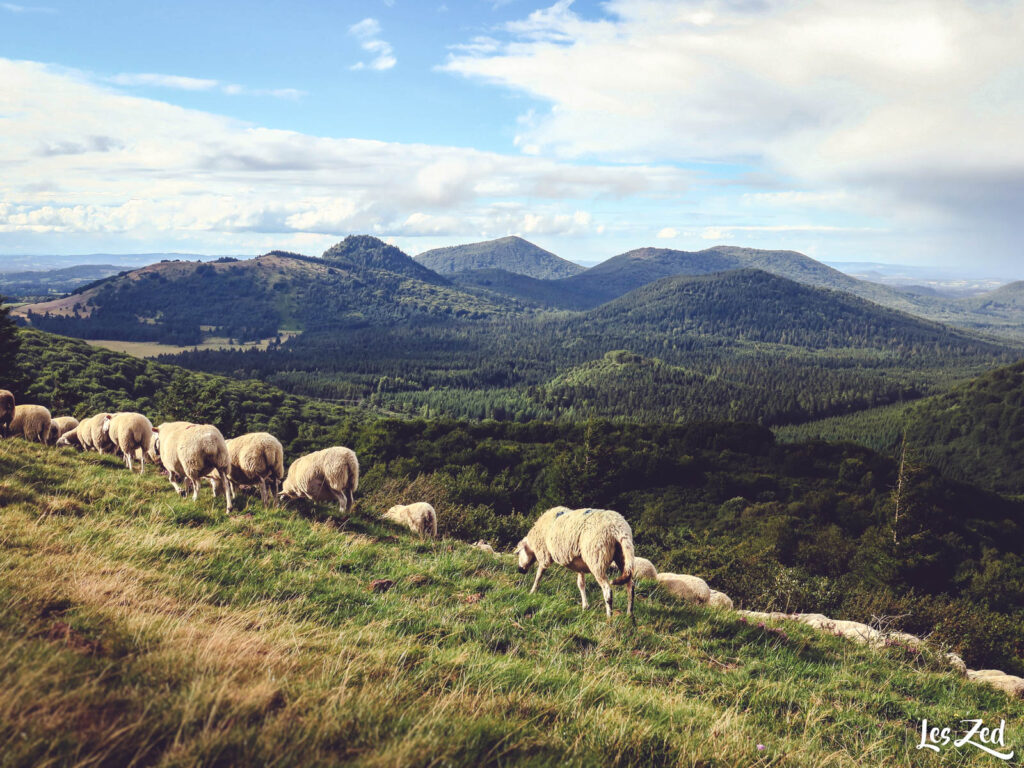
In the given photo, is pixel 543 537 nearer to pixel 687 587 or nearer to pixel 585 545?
pixel 585 545

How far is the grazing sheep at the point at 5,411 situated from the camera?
69.0 feet

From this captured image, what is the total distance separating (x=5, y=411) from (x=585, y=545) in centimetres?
2582

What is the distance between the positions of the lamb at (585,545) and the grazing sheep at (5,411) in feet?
78.8

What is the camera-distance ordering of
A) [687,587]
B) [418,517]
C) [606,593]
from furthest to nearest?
[418,517] < [687,587] < [606,593]

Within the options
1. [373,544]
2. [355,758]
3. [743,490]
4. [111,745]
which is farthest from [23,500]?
[743,490]

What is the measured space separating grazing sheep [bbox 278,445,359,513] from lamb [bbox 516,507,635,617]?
267 inches

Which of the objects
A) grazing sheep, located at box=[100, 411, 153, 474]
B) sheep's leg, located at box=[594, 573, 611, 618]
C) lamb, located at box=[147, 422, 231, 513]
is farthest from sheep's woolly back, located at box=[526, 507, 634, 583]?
grazing sheep, located at box=[100, 411, 153, 474]

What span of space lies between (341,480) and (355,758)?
12795 millimetres

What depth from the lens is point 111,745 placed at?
3135mm

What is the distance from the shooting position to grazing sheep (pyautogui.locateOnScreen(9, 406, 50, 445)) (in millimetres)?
Result: 21750

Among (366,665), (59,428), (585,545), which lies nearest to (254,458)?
(585,545)

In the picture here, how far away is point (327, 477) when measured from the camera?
51.2 ft

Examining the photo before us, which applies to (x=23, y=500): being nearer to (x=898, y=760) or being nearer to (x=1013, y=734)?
(x=898, y=760)

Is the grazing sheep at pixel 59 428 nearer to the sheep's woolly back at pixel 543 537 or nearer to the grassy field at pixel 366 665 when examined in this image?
the grassy field at pixel 366 665
